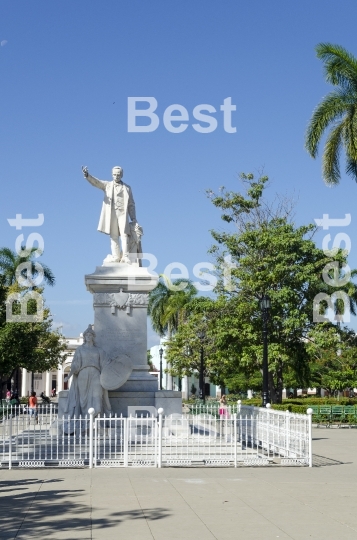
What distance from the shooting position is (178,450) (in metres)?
16.2

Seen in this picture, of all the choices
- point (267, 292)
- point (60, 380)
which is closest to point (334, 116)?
point (267, 292)

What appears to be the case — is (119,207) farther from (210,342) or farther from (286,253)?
(210,342)

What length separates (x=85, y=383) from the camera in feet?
59.3

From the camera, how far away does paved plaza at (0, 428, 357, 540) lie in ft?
28.7

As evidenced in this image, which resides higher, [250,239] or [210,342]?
[250,239]

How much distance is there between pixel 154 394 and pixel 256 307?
14.5 m

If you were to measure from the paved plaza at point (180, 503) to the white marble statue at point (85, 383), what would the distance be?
360 centimetres

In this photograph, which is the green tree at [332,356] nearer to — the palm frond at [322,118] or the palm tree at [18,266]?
the palm frond at [322,118]

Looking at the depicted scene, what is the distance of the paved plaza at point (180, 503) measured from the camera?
8758 mm

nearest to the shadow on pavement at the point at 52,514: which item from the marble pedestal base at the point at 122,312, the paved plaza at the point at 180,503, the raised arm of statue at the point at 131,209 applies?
the paved plaza at the point at 180,503

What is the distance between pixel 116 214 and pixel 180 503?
11.8 meters

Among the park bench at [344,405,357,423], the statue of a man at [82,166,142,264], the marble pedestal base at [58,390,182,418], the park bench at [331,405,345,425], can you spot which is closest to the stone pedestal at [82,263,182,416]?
the marble pedestal base at [58,390,182,418]

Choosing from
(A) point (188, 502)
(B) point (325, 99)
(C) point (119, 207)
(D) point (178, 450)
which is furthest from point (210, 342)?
(A) point (188, 502)

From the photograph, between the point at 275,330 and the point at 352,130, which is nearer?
A: the point at 352,130
